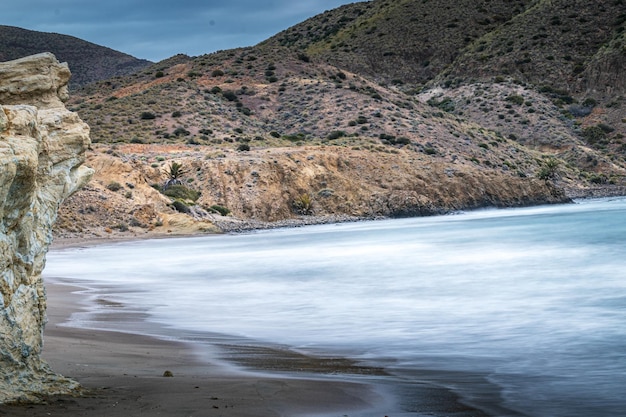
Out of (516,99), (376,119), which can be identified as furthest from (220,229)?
(516,99)

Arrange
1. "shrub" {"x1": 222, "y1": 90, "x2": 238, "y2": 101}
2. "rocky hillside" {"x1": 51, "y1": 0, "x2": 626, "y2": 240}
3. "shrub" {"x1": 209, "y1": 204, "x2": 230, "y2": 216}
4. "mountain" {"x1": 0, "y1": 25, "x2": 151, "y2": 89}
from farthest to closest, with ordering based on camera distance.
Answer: "mountain" {"x1": 0, "y1": 25, "x2": 151, "y2": 89}, "shrub" {"x1": 222, "y1": 90, "x2": 238, "y2": 101}, "rocky hillside" {"x1": 51, "y1": 0, "x2": 626, "y2": 240}, "shrub" {"x1": 209, "y1": 204, "x2": 230, "y2": 216}

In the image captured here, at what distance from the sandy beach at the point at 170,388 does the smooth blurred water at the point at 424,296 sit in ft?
5.33

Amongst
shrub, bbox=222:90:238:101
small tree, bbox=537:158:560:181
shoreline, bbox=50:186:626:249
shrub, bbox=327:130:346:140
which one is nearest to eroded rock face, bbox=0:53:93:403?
shoreline, bbox=50:186:626:249

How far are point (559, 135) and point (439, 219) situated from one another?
36.0 meters

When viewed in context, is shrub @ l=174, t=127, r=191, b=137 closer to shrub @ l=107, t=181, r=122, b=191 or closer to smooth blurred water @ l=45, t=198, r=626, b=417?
shrub @ l=107, t=181, r=122, b=191

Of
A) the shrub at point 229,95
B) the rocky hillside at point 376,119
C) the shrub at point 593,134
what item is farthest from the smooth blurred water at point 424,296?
the shrub at point 593,134

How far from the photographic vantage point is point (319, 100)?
71.8 metres

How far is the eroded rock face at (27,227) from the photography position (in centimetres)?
618

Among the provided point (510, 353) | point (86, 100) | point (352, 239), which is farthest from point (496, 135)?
point (510, 353)

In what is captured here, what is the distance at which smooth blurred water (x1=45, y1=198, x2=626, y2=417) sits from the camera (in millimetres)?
9688

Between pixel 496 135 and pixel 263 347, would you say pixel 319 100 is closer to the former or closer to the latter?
pixel 496 135

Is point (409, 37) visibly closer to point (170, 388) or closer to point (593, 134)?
point (593, 134)

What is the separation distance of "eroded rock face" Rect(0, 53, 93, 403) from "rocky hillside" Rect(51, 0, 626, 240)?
90.6 feet

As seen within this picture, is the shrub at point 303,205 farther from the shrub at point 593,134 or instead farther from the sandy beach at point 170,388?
the shrub at point 593,134
